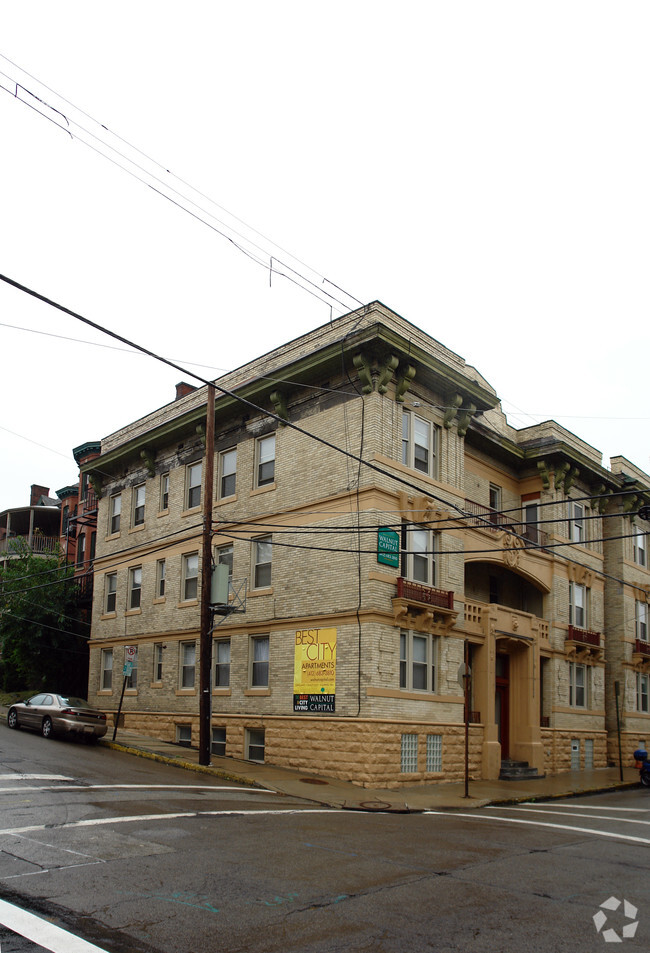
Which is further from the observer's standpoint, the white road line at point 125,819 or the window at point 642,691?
the window at point 642,691

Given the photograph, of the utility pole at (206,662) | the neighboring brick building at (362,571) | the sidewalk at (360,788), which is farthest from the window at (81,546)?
the utility pole at (206,662)

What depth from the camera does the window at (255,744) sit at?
23.9 meters

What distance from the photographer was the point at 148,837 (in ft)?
34.8

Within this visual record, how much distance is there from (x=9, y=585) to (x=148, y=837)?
27.6 m

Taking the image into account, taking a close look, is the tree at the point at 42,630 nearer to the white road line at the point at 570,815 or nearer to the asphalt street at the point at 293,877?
the asphalt street at the point at 293,877

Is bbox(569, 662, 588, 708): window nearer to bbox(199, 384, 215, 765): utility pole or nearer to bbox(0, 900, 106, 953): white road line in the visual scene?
bbox(199, 384, 215, 765): utility pole

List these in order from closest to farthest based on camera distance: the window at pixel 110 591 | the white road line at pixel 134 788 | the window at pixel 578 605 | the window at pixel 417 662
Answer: the white road line at pixel 134 788
the window at pixel 417 662
the window at pixel 578 605
the window at pixel 110 591

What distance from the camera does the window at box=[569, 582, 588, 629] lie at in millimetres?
31344

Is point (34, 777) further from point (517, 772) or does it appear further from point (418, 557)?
point (517, 772)

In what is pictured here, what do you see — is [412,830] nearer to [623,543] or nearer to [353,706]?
[353,706]

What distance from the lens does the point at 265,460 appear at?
85.6ft

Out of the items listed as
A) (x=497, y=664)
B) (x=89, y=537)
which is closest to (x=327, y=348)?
(x=497, y=664)

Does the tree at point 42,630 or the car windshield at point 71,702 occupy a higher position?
the tree at point 42,630

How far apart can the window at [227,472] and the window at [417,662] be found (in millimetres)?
7994
